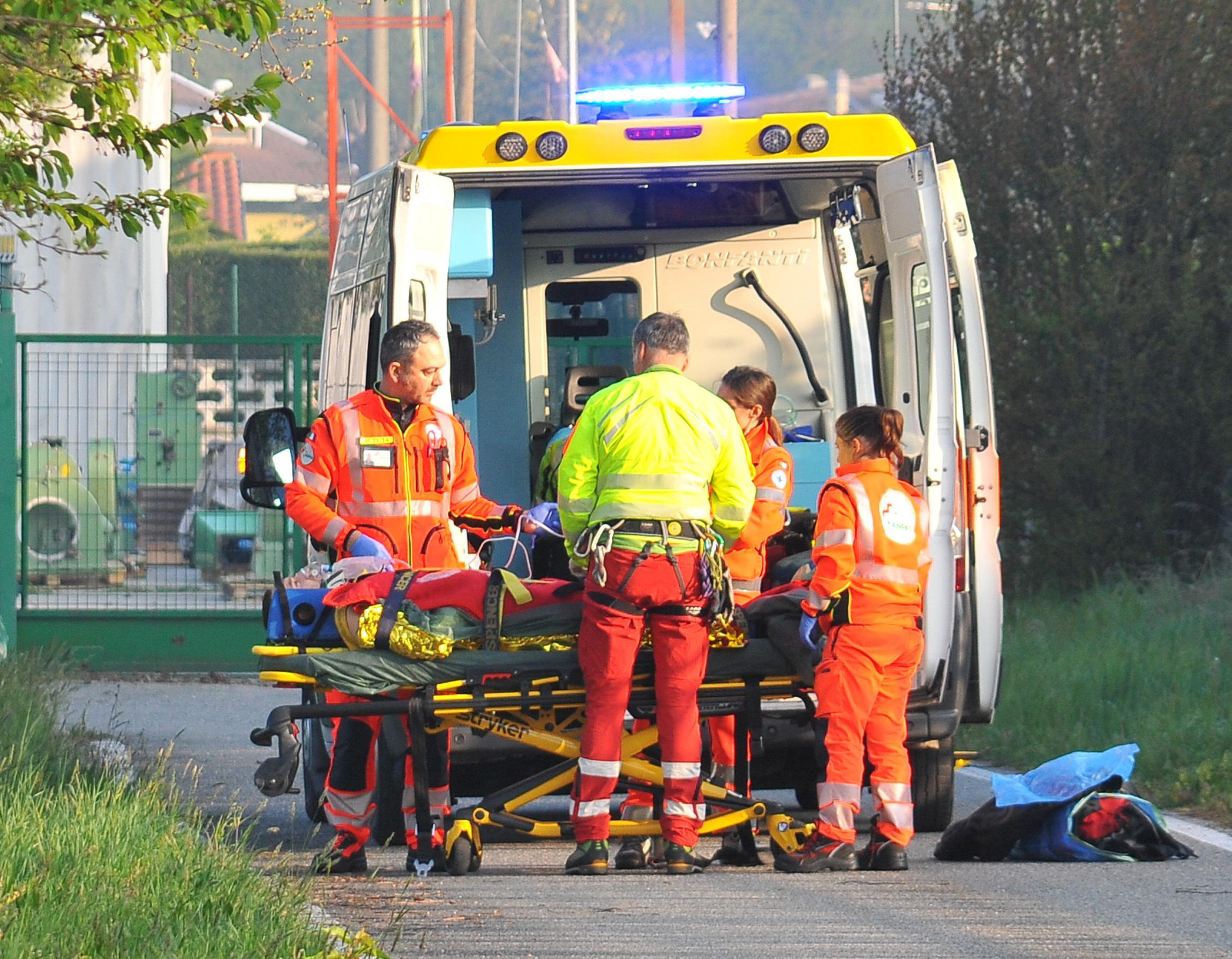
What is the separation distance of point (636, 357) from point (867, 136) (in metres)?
1.41

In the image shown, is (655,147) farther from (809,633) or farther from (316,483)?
(809,633)

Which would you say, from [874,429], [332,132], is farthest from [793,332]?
[332,132]

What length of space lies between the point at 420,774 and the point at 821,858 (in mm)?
1325

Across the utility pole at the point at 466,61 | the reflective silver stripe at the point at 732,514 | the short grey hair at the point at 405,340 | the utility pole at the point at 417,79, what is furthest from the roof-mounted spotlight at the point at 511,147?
the utility pole at the point at 466,61

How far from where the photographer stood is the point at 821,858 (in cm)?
705

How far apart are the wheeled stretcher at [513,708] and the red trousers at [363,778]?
0.11m

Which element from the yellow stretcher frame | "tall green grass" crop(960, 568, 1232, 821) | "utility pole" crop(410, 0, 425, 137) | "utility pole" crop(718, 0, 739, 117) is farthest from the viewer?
"utility pole" crop(410, 0, 425, 137)

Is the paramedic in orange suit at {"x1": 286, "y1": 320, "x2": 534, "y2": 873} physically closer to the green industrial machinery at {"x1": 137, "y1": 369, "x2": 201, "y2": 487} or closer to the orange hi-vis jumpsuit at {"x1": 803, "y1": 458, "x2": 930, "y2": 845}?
the orange hi-vis jumpsuit at {"x1": 803, "y1": 458, "x2": 930, "y2": 845}

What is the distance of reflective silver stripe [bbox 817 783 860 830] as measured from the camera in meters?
7.00

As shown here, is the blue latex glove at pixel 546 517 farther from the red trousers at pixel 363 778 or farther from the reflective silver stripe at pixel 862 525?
the reflective silver stripe at pixel 862 525

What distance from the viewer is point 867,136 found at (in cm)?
791

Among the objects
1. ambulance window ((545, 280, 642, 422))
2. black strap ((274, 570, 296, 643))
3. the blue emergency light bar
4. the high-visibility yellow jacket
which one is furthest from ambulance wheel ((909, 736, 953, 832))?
ambulance window ((545, 280, 642, 422))

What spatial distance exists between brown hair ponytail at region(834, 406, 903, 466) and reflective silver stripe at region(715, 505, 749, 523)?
1.38ft

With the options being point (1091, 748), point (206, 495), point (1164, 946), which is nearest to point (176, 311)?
point (206, 495)
